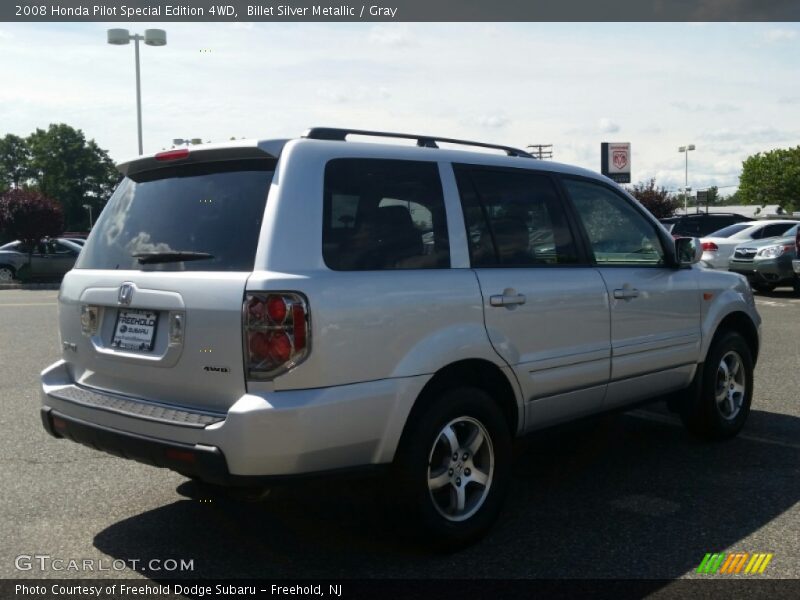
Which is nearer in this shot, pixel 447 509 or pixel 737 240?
pixel 447 509

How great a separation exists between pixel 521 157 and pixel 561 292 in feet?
2.77

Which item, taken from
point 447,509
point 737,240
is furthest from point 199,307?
point 737,240

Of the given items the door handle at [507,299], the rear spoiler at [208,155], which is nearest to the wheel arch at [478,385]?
the door handle at [507,299]

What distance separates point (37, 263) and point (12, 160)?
7379 cm

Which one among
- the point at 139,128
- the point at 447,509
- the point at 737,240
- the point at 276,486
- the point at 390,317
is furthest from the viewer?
the point at 139,128

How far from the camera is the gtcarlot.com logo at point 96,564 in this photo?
3.88 m

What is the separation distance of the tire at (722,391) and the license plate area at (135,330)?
3.64m

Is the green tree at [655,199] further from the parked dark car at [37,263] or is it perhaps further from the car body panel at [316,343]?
the car body panel at [316,343]

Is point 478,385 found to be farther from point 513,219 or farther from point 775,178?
point 775,178

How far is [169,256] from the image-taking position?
3.87m

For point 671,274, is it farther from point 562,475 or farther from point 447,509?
point 447,509

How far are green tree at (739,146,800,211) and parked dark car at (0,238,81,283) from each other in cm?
8631

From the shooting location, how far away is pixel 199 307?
11.8 feet

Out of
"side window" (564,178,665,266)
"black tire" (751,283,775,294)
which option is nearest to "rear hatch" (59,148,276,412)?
"side window" (564,178,665,266)
